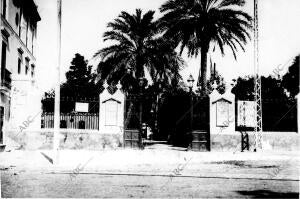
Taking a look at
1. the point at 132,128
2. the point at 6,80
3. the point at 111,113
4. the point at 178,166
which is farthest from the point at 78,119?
the point at 178,166

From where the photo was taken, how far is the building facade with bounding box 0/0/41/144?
56.5 feet

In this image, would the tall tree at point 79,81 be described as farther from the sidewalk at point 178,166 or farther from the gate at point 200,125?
the sidewalk at point 178,166

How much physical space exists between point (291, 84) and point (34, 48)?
36793mm

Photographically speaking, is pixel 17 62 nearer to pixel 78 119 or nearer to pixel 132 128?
pixel 78 119

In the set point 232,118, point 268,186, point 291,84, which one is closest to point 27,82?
point 232,118

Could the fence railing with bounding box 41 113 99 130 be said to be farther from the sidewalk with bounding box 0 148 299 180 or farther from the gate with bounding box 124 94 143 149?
the sidewalk with bounding box 0 148 299 180

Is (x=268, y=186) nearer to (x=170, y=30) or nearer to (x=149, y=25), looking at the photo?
(x=170, y=30)

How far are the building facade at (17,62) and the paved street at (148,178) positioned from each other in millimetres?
4247

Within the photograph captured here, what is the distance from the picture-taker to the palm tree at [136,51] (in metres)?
23.2

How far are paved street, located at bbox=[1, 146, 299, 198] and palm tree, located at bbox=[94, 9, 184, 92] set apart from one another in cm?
1055

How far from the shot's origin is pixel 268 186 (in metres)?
8.18

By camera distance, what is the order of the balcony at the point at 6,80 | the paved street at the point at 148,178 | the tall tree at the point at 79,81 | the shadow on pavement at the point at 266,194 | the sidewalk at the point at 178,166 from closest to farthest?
the shadow on pavement at the point at 266,194, the paved street at the point at 148,178, the sidewalk at the point at 178,166, the balcony at the point at 6,80, the tall tree at the point at 79,81

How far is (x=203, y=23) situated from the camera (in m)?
21.1

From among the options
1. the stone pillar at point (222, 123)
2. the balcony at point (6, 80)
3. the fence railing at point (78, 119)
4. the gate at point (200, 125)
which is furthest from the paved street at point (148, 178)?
the balcony at point (6, 80)
